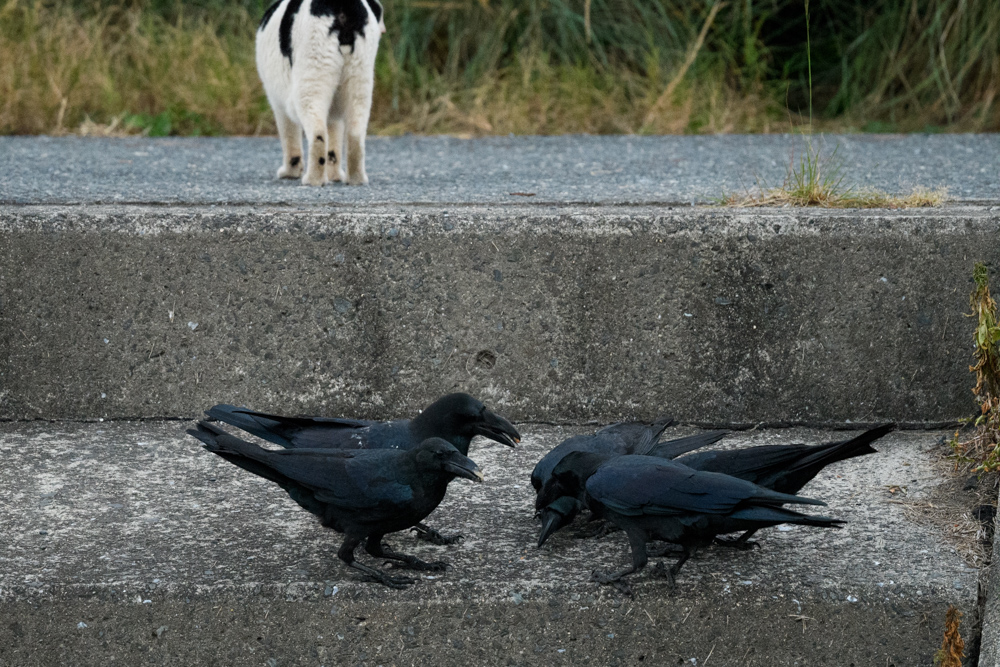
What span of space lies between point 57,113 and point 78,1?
2.11 m

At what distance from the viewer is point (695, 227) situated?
284 centimetres

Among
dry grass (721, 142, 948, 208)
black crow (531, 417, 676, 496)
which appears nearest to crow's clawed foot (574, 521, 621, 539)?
black crow (531, 417, 676, 496)

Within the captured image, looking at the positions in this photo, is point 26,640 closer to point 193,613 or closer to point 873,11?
point 193,613

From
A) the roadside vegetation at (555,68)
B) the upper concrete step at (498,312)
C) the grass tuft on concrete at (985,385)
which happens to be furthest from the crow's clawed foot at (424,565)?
the roadside vegetation at (555,68)

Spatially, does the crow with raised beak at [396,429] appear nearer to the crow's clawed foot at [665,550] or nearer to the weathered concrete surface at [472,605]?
the weathered concrete surface at [472,605]

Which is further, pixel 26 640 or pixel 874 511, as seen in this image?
pixel 874 511

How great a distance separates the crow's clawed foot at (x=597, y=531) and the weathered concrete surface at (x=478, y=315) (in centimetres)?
54

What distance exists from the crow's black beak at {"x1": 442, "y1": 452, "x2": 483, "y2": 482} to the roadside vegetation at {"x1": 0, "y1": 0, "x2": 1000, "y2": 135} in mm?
4313

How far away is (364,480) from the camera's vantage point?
6.82 ft

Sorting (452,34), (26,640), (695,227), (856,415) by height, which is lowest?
(26,640)

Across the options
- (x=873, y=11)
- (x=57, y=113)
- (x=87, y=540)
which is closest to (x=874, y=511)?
(x=87, y=540)

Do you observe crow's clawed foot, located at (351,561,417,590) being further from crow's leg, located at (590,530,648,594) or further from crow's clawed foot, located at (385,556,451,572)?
crow's leg, located at (590,530,648,594)

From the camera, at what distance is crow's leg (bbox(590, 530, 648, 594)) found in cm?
209

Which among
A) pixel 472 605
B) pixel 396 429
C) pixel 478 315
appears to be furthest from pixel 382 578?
pixel 478 315
